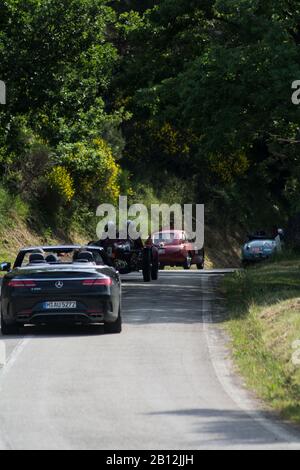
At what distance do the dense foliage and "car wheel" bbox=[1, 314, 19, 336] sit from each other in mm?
9716

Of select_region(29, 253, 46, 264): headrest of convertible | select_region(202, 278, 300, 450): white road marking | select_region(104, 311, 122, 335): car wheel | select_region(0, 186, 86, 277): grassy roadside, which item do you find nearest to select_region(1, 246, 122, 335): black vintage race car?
select_region(104, 311, 122, 335): car wheel

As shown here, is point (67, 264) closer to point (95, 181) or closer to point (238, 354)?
point (238, 354)

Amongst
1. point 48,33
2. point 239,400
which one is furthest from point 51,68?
point 239,400

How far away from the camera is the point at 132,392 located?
14.0 metres

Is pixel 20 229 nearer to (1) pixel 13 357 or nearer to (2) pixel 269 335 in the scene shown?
(2) pixel 269 335

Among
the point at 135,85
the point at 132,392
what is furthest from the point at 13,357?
the point at 135,85

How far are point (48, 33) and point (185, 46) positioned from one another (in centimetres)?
412

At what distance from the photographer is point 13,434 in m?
11.1

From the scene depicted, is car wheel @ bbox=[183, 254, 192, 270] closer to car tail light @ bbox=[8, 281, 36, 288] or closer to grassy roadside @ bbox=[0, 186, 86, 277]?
grassy roadside @ bbox=[0, 186, 86, 277]

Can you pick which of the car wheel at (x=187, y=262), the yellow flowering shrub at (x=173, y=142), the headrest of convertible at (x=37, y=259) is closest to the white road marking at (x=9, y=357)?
the headrest of convertible at (x=37, y=259)

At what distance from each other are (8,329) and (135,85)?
1699cm

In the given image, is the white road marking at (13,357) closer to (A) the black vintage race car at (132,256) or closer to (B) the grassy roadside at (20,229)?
(A) the black vintage race car at (132,256)

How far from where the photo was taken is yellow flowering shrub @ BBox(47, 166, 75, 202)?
163 feet

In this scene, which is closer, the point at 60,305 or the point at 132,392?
the point at 132,392
